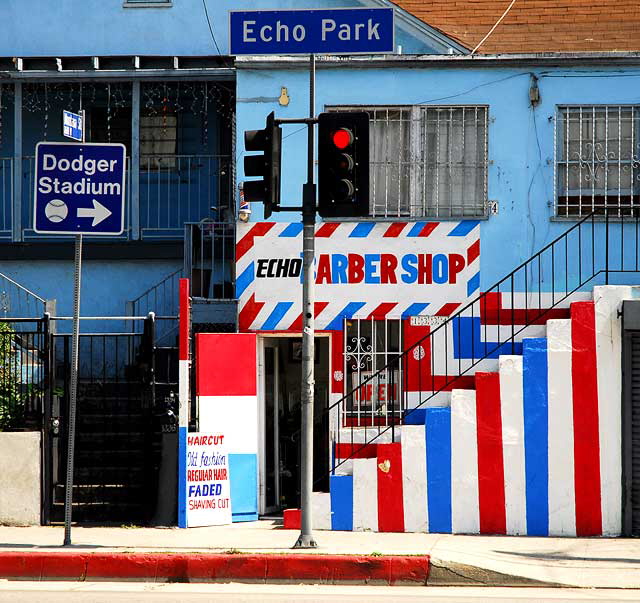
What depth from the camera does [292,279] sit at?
1527cm

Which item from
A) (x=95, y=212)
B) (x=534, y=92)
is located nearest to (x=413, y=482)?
(x=95, y=212)

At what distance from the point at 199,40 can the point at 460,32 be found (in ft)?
15.1

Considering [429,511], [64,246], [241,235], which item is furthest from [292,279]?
[64,246]

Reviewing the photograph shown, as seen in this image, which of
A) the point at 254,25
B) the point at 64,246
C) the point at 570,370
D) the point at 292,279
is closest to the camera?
the point at 254,25

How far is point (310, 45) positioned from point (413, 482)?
16.4 ft

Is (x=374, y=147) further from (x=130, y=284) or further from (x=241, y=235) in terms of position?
(x=130, y=284)

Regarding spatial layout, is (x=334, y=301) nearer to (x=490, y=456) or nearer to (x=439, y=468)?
(x=439, y=468)

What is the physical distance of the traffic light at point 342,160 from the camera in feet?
39.5

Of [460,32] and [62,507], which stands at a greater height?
[460,32]

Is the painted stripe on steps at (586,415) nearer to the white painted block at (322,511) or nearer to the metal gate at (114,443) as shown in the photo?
the white painted block at (322,511)

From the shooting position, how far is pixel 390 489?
45.8 ft

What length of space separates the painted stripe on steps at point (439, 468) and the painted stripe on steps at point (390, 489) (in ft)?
1.11

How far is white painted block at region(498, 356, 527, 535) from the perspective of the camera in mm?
13945

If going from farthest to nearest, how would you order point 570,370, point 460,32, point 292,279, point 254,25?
point 460,32 < point 292,279 < point 570,370 < point 254,25
